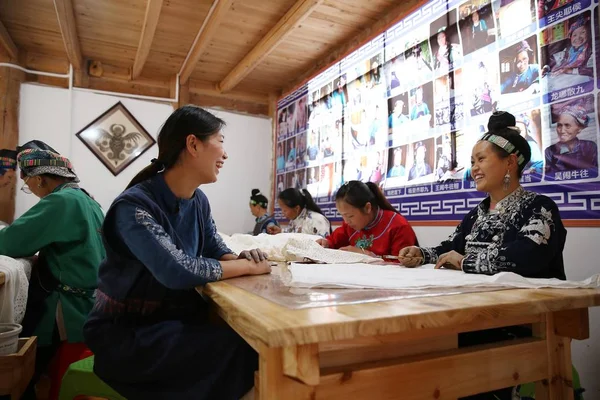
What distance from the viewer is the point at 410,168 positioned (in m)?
3.07

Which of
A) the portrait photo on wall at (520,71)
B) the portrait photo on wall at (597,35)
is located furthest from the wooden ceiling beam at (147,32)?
the portrait photo on wall at (597,35)

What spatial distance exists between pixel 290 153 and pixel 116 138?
2367mm

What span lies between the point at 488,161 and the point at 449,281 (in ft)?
2.35

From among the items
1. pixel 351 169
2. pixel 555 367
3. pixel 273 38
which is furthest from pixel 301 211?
pixel 555 367

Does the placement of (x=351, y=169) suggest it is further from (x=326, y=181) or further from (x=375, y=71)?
(x=375, y=71)

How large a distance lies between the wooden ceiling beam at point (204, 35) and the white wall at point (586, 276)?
3.05 meters

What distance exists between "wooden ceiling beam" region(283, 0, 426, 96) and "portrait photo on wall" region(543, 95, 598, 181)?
156 centimetres

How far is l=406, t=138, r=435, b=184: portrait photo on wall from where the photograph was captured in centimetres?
287

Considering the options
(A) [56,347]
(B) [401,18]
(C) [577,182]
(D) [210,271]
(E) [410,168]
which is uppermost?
(B) [401,18]

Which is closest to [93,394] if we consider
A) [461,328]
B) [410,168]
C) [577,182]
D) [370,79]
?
[461,328]

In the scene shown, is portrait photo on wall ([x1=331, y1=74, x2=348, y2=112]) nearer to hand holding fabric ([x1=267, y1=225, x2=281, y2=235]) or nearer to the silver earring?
hand holding fabric ([x1=267, y1=225, x2=281, y2=235])

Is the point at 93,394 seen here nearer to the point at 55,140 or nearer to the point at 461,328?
the point at 461,328

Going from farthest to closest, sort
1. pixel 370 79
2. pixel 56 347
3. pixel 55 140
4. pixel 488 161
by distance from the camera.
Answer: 1. pixel 55 140
2. pixel 370 79
3. pixel 56 347
4. pixel 488 161

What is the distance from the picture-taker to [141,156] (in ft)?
17.4
